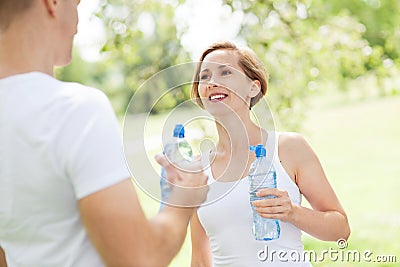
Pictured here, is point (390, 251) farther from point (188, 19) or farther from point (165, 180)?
point (165, 180)

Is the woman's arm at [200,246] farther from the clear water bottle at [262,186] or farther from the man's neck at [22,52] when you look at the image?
the man's neck at [22,52]

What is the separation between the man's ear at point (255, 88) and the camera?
1692mm

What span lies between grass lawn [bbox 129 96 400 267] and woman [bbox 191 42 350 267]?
48cm

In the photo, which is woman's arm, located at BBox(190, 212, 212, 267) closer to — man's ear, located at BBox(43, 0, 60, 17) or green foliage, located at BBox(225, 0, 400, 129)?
man's ear, located at BBox(43, 0, 60, 17)

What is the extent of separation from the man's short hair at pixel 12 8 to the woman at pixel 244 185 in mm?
733

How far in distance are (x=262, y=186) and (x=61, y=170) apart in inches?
30.0

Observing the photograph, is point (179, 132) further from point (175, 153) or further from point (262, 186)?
point (262, 186)

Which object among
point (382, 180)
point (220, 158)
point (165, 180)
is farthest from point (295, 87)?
point (382, 180)

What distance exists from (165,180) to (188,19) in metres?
3.16

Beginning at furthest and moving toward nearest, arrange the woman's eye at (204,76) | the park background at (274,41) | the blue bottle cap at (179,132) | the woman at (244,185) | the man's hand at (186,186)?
the park background at (274,41), the woman's eye at (204,76), the woman at (244,185), the blue bottle cap at (179,132), the man's hand at (186,186)

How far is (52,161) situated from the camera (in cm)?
86

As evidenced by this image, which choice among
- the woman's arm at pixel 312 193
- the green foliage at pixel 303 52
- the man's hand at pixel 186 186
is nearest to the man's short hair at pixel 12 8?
the man's hand at pixel 186 186

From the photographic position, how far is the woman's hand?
1.42 metres

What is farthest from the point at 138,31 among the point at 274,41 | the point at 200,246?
the point at 200,246
